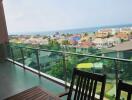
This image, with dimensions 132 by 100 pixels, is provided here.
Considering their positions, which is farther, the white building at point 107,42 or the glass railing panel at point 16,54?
the glass railing panel at point 16,54

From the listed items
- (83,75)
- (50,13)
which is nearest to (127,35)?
(83,75)

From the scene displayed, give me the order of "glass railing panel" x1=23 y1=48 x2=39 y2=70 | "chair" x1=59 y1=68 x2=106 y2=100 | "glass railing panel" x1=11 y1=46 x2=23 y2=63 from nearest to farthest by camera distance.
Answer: "chair" x1=59 y1=68 x2=106 y2=100, "glass railing panel" x1=23 y1=48 x2=39 y2=70, "glass railing panel" x1=11 y1=46 x2=23 y2=63

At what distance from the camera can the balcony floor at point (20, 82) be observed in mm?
4738

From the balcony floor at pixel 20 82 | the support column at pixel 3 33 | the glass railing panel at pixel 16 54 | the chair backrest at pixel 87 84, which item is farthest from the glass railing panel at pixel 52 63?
the support column at pixel 3 33

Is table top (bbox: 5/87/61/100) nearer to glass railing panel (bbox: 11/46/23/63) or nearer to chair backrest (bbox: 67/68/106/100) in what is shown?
chair backrest (bbox: 67/68/106/100)

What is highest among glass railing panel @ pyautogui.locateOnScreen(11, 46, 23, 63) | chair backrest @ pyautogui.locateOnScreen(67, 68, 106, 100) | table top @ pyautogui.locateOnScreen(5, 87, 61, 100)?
chair backrest @ pyautogui.locateOnScreen(67, 68, 106, 100)

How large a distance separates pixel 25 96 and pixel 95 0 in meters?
6.04

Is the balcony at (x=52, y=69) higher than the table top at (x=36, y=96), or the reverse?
the table top at (x=36, y=96)

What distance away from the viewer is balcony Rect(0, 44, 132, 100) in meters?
3.26

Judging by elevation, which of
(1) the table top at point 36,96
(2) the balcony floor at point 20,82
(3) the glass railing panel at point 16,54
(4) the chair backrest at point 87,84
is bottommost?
(2) the balcony floor at point 20,82

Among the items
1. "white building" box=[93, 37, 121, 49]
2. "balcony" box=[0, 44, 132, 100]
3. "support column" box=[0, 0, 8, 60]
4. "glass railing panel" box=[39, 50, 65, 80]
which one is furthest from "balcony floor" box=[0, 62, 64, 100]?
"support column" box=[0, 0, 8, 60]

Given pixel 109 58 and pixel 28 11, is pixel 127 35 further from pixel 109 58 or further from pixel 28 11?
pixel 28 11

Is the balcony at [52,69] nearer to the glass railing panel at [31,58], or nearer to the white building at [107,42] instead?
the glass railing panel at [31,58]

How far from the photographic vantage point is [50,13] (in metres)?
8.88
